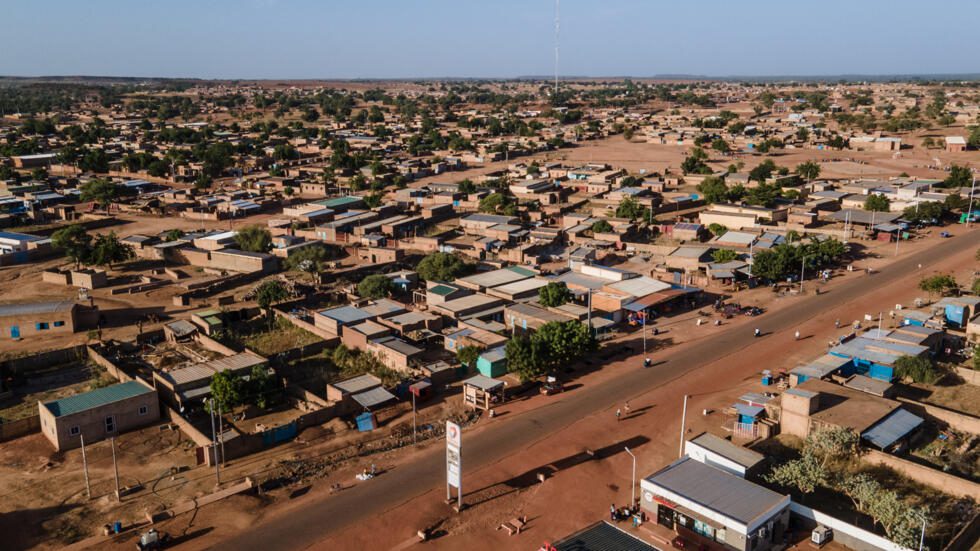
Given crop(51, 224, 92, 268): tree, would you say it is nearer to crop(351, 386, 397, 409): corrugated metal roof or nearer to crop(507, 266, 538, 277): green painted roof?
crop(507, 266, 538, 277): green painted roof

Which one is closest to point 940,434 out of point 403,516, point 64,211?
point 403,516

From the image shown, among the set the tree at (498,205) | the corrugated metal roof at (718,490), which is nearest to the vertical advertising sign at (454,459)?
the corrugated metal roof at (718,490)

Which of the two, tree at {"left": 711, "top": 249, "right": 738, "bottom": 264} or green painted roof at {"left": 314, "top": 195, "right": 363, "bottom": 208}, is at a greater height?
green painted roof at {"left": 314, "top": 195, "right": 363, "bottom": 208}

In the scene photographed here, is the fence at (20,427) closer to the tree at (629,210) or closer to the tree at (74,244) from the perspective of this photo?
the tree at (74,244)

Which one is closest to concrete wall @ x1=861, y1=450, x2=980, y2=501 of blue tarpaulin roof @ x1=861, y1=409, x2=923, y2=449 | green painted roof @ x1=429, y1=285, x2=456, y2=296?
blue tarpaulin roof @ x1=861, y1=409, x2=923, y2=449

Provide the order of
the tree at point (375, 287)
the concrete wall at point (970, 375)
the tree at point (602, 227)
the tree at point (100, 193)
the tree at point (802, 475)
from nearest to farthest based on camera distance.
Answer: the tree at point (802, 475) < the concrete wall at point (970, 375) < the tree at point (375, 287) < the tree at point (602, 227) < the tree at point (100, 193)
